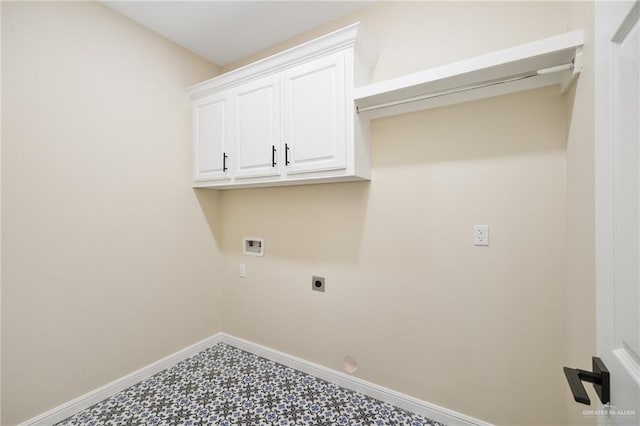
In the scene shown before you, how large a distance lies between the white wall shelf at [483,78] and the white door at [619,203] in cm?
54

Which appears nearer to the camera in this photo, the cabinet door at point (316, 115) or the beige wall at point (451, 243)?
the beige wall at point (451, 243)

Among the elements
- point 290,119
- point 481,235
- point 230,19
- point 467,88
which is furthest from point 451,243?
point 230,19

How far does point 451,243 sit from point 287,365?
163cm

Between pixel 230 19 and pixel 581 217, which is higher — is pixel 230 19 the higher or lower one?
the higher one

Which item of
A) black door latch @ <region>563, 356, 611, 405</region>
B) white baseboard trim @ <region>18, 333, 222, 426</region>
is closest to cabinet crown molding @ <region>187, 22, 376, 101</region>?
black door latch @ <region>563, 356, 611, 405</region>

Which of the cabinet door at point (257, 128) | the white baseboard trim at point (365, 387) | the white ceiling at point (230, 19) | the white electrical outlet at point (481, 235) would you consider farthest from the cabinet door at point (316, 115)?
the white baseboard trim at point (365, 387)

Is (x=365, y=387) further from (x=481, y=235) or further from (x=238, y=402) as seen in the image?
(x=481, y=235)

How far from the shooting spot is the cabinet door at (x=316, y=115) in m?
1.77

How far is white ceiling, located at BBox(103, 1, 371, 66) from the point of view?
1.96 metres

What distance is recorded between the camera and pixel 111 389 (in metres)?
1.97

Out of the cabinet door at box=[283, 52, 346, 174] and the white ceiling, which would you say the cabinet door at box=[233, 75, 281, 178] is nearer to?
the cabinet door at box=[283, 52, 346, 174]

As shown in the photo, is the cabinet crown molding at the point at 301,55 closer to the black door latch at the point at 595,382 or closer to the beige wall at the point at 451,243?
the beige wall at the point at 451,243

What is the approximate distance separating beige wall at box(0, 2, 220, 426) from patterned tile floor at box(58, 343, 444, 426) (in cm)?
23

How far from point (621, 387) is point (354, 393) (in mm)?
1694
